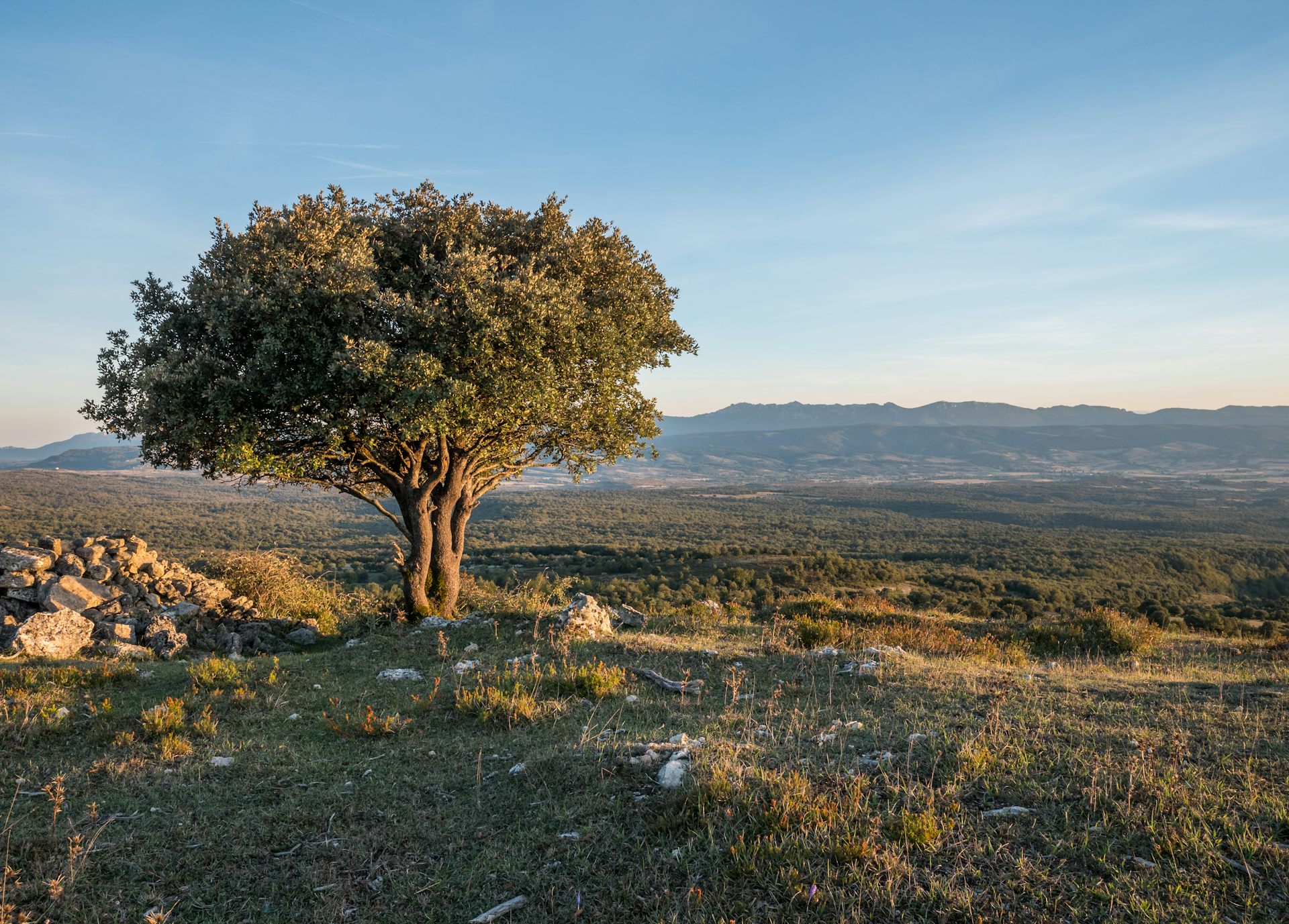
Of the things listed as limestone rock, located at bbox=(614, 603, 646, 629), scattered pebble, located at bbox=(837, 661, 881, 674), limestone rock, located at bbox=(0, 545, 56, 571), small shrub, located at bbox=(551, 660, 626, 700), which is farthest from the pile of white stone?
scattered pebble, located at bbox=(837, 661, 881, 674)

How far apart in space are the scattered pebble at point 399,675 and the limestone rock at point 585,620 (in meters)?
3.25

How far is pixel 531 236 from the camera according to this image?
15305 mm

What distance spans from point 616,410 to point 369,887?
40.9 ft

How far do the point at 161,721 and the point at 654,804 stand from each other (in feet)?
Answer: 20.2

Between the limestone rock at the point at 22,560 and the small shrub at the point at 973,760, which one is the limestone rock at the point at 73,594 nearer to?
the limestone rock at the point at 22,560

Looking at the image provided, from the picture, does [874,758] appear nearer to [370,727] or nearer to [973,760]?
[973,760]

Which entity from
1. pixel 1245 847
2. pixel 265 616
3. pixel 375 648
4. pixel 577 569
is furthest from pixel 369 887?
pixel 577 569

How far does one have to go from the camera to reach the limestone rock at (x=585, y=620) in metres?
13.5

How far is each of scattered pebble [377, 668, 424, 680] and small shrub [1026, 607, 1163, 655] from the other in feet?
46.1

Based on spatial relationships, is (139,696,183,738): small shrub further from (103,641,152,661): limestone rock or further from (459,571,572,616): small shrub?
(459,571,572,616): small shrub

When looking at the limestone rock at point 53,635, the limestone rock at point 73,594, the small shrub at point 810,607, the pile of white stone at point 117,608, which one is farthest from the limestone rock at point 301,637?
the small shrub at point 810,607

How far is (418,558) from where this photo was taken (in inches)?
626

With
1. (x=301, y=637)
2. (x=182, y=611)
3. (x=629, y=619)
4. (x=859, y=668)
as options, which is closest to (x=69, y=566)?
(x=182, y=611)

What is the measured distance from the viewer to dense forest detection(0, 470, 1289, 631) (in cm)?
4122
